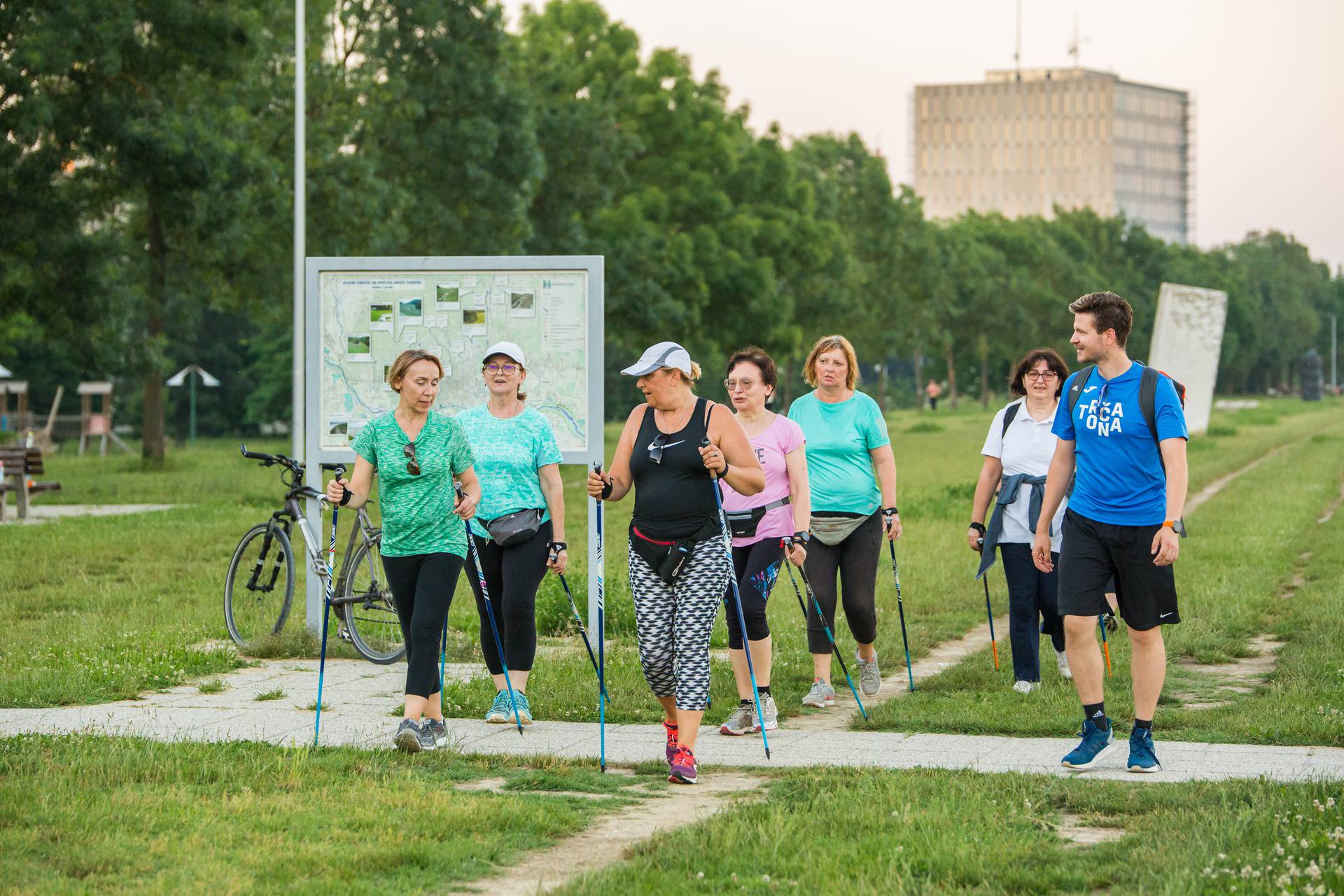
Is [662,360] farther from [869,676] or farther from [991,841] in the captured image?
[869,676]

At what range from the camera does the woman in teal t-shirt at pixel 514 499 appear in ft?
28.1

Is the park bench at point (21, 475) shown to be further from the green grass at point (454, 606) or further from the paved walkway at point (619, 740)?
the paved walkway at point (619, 740)

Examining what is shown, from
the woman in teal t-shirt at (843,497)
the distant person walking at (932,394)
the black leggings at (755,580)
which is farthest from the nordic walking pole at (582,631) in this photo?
the distant person walking at (932,394)

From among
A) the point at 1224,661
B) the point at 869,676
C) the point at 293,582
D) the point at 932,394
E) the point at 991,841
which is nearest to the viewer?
the point at 991,841

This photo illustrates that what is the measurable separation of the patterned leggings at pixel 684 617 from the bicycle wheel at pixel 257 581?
4548 millimetres

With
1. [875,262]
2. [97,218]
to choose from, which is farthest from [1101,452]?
[875,262]

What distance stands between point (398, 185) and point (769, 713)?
2892 cm

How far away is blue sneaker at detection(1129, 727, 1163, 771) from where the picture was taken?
23.4ft

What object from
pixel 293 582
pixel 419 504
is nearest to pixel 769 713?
pixel 419 504

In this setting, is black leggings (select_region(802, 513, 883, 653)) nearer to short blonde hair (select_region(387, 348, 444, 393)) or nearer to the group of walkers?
the group of walkers

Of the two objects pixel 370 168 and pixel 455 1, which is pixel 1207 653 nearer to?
pixel 370 168

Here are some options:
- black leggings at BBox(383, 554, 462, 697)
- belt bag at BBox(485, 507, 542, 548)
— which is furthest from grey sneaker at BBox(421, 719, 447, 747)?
belt bag at BBox(485, 507, 542, 548)

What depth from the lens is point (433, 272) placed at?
11.0 metres

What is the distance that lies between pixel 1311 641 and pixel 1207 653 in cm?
81
